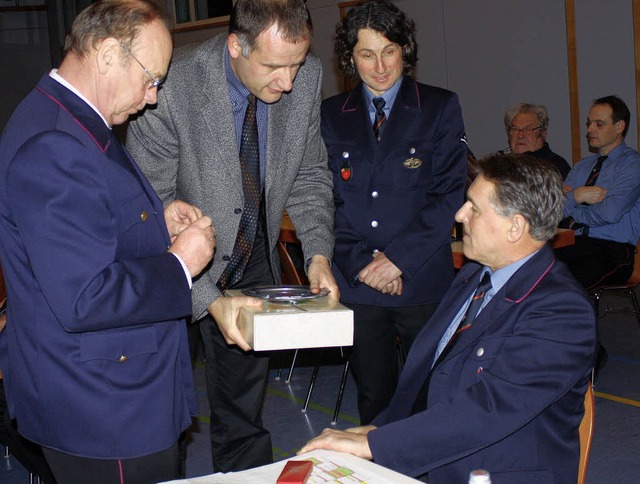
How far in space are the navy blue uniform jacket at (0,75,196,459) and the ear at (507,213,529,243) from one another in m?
0.88

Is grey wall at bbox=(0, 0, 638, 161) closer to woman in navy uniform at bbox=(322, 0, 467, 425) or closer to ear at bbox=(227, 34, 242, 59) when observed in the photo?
woman in navy uniform at bbox=(322, 0, 467, 425)

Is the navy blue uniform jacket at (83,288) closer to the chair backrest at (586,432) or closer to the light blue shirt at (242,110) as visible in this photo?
the light blue shirt at (242,110)

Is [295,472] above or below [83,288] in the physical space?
below

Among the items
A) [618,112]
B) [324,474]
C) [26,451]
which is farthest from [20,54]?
[324,474]

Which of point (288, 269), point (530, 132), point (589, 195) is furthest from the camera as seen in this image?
point (530, 132)

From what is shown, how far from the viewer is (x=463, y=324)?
88.0 inches

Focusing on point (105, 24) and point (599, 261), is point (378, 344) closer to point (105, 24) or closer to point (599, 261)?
point (105, 24)

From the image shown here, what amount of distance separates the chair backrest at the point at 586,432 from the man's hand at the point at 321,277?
72 cm

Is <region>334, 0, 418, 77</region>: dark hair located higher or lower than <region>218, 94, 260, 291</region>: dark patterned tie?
higher

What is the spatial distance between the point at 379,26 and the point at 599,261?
2.73 metres

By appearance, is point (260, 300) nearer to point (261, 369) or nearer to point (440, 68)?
point (261, 369)

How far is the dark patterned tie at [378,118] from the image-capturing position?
3.09m

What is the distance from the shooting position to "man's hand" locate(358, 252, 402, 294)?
117 inches

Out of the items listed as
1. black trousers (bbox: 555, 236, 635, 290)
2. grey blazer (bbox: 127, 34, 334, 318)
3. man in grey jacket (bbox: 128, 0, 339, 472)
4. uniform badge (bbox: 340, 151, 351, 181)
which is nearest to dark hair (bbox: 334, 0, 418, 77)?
man in grey jacket (bbox: 128, 0, 339, 472)
